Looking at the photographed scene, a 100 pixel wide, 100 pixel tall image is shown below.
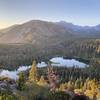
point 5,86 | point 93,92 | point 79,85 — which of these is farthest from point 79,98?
point 79,85

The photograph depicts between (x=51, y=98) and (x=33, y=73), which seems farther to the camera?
(x=33, y=73)

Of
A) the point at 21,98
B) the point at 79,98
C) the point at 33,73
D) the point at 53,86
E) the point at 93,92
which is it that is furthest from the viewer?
the point at 33,73

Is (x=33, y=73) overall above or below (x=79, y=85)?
above

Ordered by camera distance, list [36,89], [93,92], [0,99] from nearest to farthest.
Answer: [0,99] → [36,89] → [93,92]

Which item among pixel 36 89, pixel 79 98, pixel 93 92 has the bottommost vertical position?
pixel 93 92

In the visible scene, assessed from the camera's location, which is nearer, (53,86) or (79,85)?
(53,86)

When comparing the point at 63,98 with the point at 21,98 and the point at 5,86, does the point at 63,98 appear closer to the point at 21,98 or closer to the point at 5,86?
the point at 21,98

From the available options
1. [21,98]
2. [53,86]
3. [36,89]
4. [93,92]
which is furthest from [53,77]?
[93,92]

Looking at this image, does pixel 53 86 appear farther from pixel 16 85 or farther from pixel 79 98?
pixel 79 98

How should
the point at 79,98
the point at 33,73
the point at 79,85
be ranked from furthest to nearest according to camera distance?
the point at 79,85
the point at 33,73
the point at 79,98
